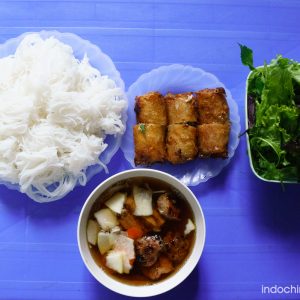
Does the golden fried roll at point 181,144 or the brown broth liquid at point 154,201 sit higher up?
the golden fried roll at point 181,144

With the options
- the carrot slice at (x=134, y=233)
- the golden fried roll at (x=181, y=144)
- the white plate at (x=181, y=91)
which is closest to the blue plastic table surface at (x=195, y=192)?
the white plate at (x=181, y=91)

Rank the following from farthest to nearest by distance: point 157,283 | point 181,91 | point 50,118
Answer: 1. point 181,91
2. point 50,118
3. point 157,283

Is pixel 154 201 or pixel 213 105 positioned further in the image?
pixel 213 105

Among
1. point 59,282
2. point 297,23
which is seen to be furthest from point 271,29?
point 59,282

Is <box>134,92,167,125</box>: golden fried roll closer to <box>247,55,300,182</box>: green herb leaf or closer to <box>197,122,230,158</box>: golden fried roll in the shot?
<box>197,122,230,158</box>: golden fried roll

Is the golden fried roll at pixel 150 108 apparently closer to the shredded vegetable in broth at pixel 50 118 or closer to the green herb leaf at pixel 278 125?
the shredded vegetable in broth at pixel 50 118

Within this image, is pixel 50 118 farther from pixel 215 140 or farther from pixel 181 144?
pixel 215 140

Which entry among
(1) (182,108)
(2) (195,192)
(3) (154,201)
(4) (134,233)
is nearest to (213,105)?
(1) (182,108)
